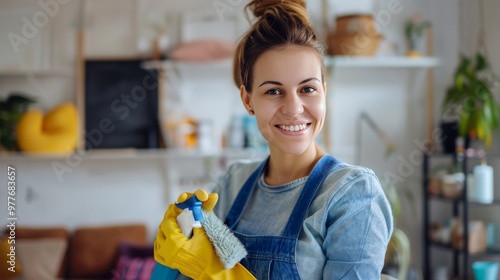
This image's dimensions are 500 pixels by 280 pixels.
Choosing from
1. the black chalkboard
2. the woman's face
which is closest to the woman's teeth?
the woman's face

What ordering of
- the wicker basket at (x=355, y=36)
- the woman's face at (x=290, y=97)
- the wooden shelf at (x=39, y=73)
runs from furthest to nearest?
the wooden shelf at (x=39, y=73), the wicker basket at (x=355, y=36), the woman's face at (x=290, y=97)

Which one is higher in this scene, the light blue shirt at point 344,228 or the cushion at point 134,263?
the light blue shirt at point 344,228

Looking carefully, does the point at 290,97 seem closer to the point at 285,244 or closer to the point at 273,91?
the point at 273,91

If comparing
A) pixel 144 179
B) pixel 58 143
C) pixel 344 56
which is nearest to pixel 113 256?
pixel 144 179

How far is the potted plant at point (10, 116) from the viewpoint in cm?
350

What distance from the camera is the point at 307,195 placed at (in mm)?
1067

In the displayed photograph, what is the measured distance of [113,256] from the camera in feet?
11.7

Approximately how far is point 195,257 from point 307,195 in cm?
23

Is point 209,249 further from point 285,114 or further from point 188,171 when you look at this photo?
point 188,171

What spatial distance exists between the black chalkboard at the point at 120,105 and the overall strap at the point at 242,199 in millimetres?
2465

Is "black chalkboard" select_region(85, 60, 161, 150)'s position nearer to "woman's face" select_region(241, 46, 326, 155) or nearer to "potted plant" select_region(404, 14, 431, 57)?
"potted plant" select_region(404, 14, 431, 57)

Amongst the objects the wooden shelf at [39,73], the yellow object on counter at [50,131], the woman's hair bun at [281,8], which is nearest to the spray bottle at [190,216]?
the woman's hair bun at [281,8]

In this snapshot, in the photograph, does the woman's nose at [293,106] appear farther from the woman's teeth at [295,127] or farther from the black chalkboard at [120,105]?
the black chalkboard at [120,105]

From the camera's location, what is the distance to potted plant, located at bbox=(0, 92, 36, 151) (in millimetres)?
3500
